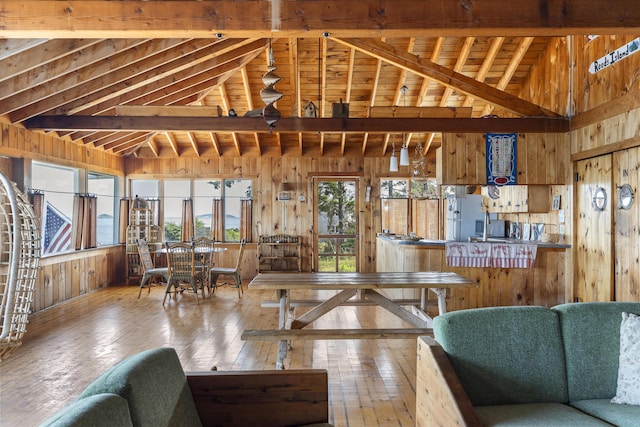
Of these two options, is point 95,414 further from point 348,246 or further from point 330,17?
point 348,246

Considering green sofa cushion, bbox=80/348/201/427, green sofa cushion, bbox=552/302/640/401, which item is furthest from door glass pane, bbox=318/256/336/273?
green sofa cushion, bbox=80/348/201/427

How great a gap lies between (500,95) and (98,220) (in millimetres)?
7251

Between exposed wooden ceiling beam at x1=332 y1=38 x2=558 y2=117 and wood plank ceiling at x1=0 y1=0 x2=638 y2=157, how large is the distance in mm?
14

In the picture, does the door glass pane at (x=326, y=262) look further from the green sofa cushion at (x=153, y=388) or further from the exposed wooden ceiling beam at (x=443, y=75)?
the green sofa cushion at (x=153, y=388)

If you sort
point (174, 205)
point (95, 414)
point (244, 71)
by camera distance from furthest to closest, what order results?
1. point (174, 205)
2. point (244, 71)
3. point (95, 414)

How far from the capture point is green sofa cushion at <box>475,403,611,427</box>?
5.94 feet

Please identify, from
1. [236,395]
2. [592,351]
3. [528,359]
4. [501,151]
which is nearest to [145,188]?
[501,151]

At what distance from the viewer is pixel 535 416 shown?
1.88m

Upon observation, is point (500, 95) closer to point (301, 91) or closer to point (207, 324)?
point (301, 91)

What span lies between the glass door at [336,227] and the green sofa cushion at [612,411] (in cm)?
718

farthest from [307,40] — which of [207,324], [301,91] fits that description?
[207,324]

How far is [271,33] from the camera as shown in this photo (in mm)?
3297

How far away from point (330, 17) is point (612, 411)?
2962 mm

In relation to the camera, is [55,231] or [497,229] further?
[497,229]
